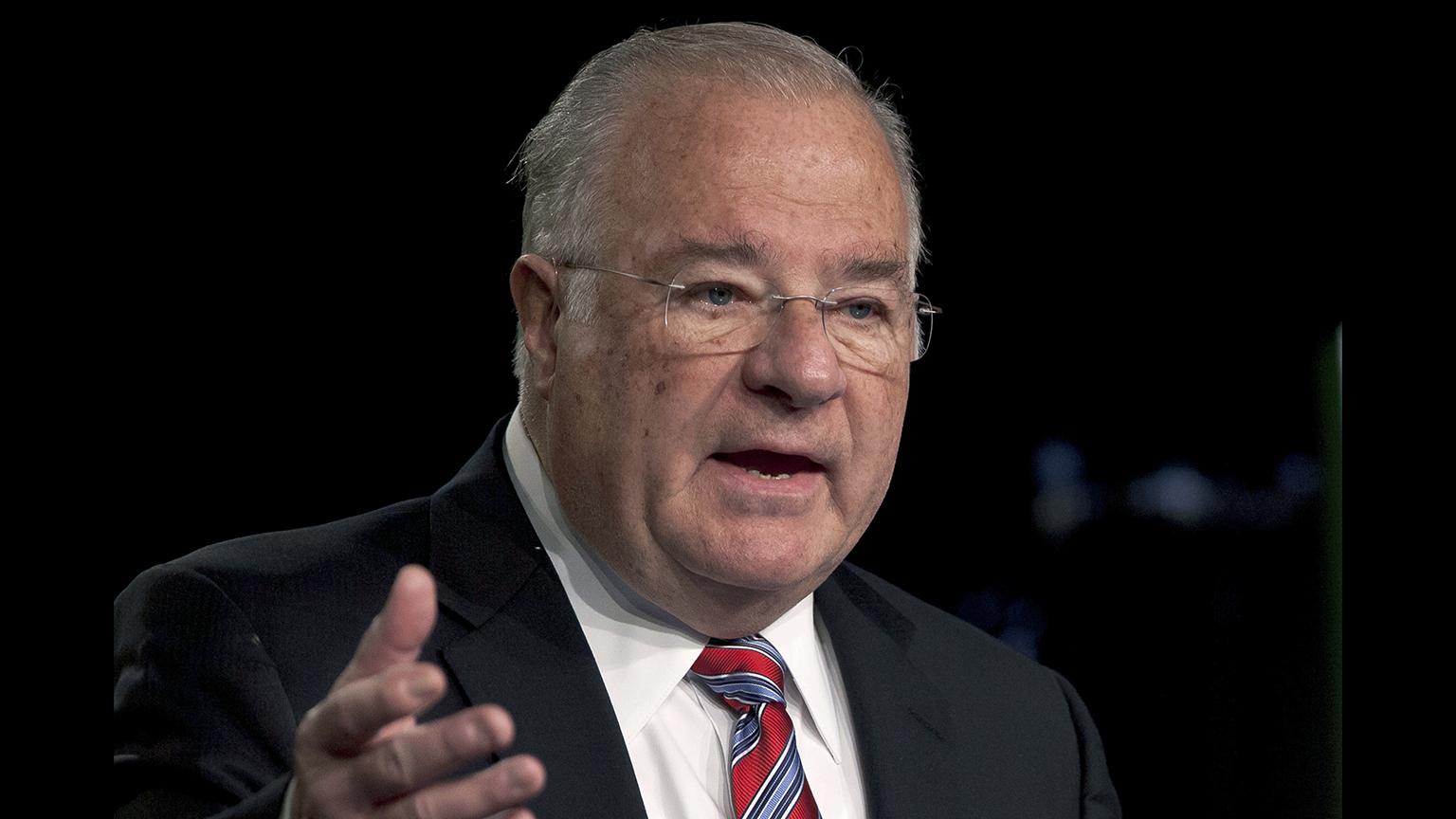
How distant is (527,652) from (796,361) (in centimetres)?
54

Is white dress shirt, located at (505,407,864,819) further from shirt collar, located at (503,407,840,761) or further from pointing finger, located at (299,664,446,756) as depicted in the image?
pointing finger, located at (299,664,446,756)

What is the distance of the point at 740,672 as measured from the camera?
210 centimetres

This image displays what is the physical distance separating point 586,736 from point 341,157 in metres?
1.09

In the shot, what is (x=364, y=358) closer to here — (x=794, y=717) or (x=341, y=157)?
(x=341, y=157)

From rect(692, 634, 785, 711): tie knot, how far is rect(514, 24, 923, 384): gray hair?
52 cm

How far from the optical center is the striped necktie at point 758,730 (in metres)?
2.02

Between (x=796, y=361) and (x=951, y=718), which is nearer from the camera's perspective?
(x=796, y=361)

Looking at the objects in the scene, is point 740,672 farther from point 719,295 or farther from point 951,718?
point 719,295

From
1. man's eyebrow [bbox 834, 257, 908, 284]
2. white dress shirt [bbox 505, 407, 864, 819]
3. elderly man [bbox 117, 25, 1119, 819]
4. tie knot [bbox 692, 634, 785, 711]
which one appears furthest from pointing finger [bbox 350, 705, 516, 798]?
man's eyebrow [bbox 834, 257, 908, 284]

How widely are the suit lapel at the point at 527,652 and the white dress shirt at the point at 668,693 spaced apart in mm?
52

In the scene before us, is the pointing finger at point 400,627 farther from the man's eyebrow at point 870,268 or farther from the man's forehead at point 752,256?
the man's eyebrow at point 870,268

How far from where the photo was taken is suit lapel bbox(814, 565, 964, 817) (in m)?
2.16

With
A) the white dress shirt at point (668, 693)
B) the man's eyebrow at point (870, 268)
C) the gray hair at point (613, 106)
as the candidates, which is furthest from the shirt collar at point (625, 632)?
the man's eyebrow at point (870, 268)

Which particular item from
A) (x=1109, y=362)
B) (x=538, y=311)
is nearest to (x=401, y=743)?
(x=538, y=311)
